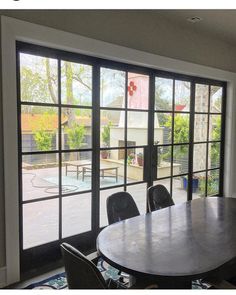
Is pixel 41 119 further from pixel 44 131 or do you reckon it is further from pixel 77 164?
pixel 77 164

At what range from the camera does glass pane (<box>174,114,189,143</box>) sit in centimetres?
399

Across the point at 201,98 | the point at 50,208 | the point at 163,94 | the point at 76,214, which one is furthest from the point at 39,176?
the point at 201,98

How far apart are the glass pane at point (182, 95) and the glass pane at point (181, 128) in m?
0.12

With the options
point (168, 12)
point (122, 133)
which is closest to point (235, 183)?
point (122, 133)

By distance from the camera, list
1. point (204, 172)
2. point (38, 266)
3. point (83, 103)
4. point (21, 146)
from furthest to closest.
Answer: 1. point (204, 172)
2. point (83, 103)
3. point (38, 266)
4. point (21, 146)

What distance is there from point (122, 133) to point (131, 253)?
6.30 ft

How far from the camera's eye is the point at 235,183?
488 cm

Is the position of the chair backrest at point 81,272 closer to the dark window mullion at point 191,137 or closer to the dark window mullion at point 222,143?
the dark window mullion at point 191,137

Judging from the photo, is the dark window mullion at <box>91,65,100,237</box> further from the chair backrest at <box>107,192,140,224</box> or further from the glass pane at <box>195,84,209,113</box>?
the glass pane at <box>195,84,209,113</box>

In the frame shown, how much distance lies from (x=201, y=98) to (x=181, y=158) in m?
1.01

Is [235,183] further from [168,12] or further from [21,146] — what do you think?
[21,146]

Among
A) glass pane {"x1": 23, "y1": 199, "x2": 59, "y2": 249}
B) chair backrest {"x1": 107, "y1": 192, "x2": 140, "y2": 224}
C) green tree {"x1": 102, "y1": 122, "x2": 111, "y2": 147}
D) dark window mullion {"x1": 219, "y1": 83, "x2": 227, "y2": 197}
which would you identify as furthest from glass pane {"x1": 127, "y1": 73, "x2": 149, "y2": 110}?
dark window mullion {"x1": 219, "y1": 83, "x2": 227, "y2": 197}

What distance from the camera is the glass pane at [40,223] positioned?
2635 millimetres

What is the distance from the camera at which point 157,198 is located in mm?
2713
